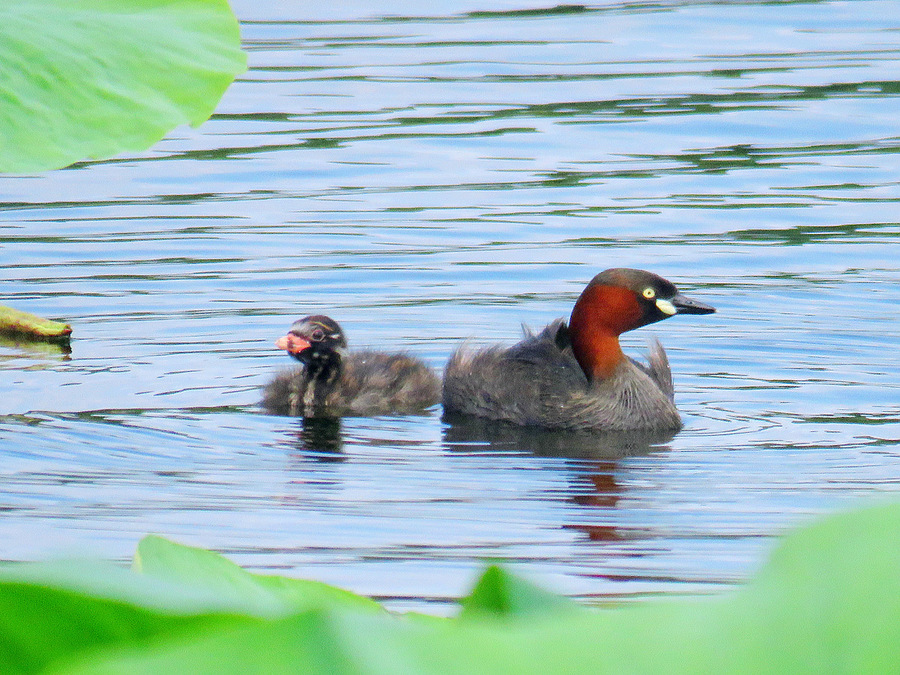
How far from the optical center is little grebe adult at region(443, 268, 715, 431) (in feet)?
23.7

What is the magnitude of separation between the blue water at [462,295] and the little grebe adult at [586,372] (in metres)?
0.23

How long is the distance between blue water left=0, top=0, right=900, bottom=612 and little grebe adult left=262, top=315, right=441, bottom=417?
0.47ft

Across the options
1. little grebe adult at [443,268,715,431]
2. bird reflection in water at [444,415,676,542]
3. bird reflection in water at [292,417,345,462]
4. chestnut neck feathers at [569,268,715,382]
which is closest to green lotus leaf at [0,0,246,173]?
bird reflection in water at [444,415,676,542]

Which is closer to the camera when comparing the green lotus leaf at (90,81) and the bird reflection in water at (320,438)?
the green lotus leaf at (90,81)

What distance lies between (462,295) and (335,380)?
5.51ft

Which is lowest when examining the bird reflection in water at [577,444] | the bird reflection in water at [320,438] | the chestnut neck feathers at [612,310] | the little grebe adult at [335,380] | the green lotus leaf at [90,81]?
the bird reflection in water at [577,444]

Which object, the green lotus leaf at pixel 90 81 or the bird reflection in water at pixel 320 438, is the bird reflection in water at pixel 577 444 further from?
the green lotus leaf at pixel 90 81

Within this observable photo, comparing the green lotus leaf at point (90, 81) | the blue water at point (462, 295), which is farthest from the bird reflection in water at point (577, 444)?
the green lotus leaf at point (90, 81)

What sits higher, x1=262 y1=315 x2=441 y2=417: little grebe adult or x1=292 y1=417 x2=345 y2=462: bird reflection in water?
x1=262 y1=315 x2=441 y2=417: little grebe adult

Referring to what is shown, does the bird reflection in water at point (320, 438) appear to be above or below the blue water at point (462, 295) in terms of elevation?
below

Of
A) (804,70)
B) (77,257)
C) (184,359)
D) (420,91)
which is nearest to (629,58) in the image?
(804,70)

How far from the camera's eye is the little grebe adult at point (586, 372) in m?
7.22

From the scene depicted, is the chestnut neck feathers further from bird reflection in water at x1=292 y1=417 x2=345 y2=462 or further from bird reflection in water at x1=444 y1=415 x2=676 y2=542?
bird reflection in water at x1=292 y1=417 x2=345 y2=462

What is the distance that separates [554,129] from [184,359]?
6429mm
